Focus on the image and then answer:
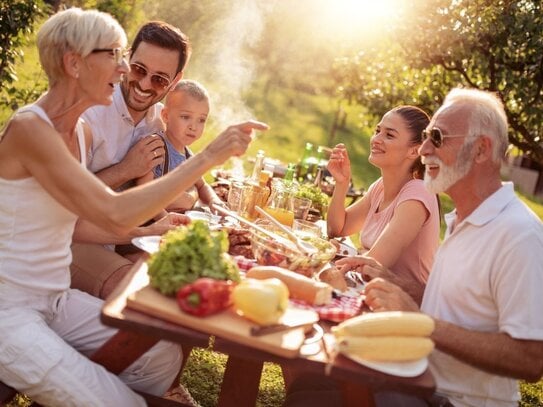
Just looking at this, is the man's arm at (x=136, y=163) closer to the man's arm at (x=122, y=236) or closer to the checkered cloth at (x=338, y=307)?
the man's arm at (x=122, y=236)

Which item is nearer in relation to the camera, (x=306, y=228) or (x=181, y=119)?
(x=306, y=228)

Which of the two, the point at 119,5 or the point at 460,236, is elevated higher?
the point at 119,5

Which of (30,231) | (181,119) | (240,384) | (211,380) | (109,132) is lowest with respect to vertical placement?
(211,380)

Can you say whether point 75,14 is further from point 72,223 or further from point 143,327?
point 143,327

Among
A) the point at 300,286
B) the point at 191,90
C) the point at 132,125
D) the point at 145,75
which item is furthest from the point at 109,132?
the point at 300,286

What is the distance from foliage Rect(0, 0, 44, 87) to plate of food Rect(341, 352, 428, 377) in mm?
6814

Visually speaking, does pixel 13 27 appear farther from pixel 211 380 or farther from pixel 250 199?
pixel 211 380

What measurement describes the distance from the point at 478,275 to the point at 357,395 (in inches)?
34.7

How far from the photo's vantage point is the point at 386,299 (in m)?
2.81

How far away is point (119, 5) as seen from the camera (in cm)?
949

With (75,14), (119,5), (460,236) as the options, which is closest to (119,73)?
(75,14)

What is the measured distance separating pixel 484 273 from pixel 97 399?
1.75 meters

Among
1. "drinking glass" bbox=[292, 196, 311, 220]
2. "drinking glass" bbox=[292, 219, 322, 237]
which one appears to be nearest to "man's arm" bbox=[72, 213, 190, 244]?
"drinking glass" bbox=[292, 219, 322, 237]

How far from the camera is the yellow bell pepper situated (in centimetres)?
222
